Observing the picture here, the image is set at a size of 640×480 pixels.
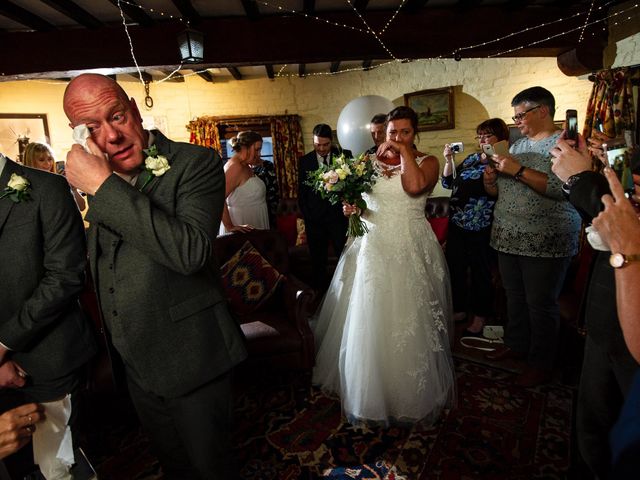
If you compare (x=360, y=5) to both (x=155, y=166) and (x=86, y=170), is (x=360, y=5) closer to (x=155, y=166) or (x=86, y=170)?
(x=155, y=166)

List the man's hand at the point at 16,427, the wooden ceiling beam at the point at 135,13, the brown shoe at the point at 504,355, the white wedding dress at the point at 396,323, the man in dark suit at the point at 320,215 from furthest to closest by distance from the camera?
the man in dark suit at the point at 320,215
the wooden ceiling beam at the point at 135,13
the brown shoe at the point at 504,355
the white wedding dress at the point at 396,323
the man's hand at the point at 16,427

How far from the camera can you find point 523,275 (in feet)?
8.79

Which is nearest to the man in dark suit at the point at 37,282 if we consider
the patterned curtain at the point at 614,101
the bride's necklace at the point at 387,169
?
the bride's necklace at the point at 387,169

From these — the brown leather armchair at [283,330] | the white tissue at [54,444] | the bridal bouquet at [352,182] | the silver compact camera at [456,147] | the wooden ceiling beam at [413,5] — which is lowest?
the brown leather armchair at [283,330]

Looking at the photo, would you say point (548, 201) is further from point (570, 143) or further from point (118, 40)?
point (118, 40)

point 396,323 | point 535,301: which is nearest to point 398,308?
point 396,323

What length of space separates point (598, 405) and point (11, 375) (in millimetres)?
2235

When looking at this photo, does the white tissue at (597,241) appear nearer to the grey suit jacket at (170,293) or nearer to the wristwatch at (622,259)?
the wristwatch at (622,259)

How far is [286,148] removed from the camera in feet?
25.8

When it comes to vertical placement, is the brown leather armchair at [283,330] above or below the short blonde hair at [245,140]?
below

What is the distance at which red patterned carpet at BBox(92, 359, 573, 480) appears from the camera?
2.07 meters

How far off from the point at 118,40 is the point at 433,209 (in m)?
4.62

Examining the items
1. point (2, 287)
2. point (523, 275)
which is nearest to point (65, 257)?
point (2, 287)

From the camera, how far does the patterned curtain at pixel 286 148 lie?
7773 mm
